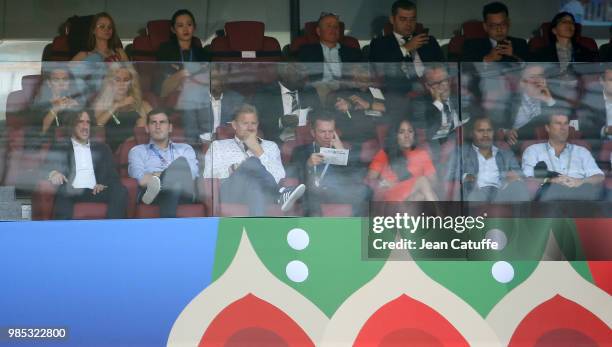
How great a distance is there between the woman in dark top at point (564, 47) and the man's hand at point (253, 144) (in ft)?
6.25

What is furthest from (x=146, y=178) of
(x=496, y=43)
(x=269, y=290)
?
(x=496, y=43)

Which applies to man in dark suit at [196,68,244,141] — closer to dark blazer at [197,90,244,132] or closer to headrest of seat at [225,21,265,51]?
dark blazer at [197,90,244,132]

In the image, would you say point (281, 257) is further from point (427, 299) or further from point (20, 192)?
point (20, 192)

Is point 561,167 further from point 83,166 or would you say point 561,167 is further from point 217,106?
point 83,166

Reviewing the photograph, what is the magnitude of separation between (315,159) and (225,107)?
524mm

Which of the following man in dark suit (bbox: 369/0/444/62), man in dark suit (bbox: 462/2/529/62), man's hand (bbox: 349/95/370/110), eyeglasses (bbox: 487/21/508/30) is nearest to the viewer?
man's hand (bbox: 349/95/370/110)

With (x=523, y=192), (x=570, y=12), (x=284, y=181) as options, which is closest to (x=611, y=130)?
(x=523, y=192)

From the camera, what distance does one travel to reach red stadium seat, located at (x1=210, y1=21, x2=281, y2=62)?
5715 mm

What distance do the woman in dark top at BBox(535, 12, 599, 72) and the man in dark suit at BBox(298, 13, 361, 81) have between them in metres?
1.15

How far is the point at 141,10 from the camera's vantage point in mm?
6008

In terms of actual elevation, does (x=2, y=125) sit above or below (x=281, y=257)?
above

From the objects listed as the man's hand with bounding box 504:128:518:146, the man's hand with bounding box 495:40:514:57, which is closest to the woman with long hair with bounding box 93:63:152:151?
the man's hand with bounding box 504:128:518:146

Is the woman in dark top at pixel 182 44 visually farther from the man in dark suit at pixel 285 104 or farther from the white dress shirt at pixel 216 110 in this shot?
the man in dark suit at pixel 285 104

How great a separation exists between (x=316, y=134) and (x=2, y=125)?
1574 millimetres
